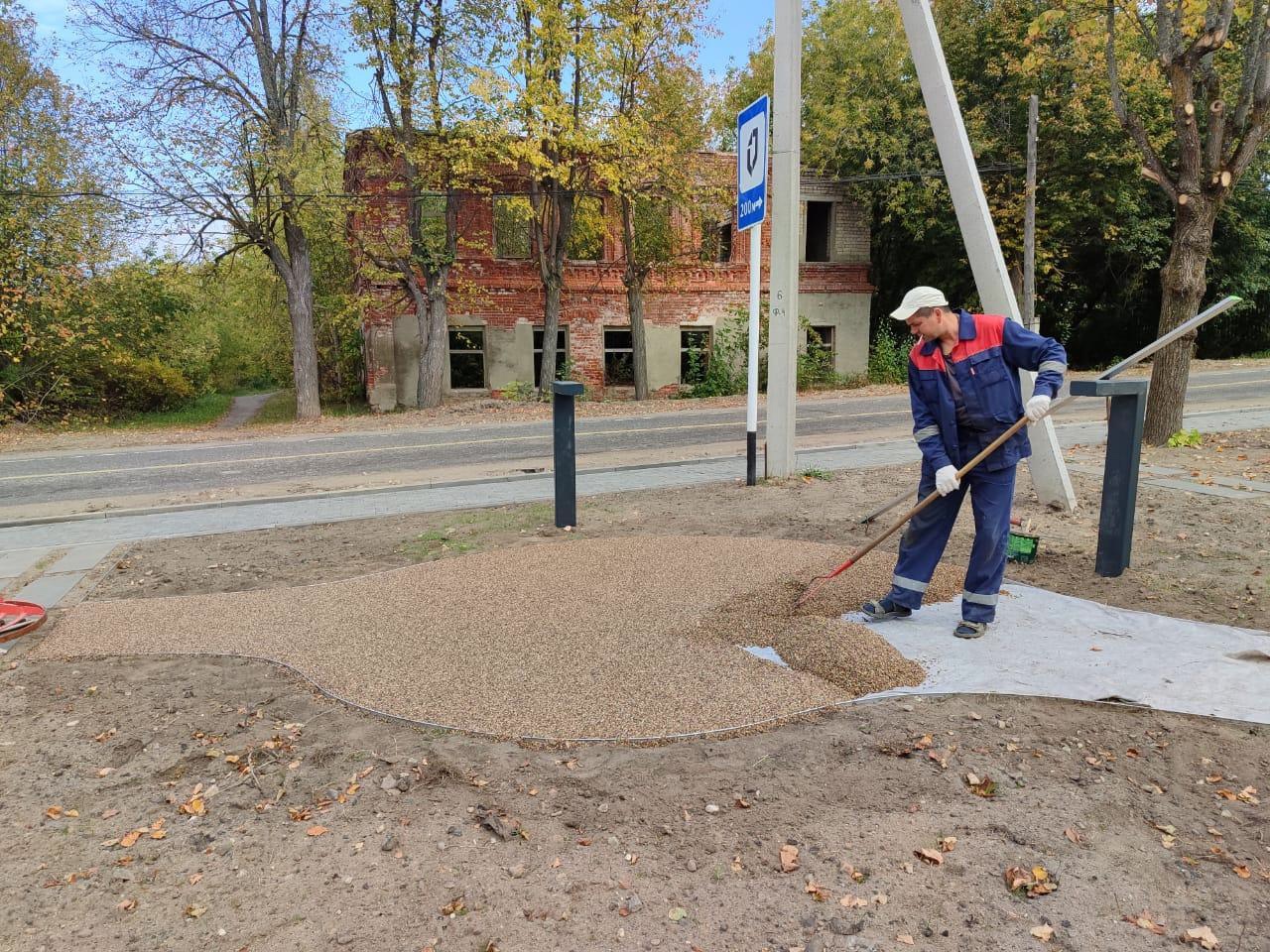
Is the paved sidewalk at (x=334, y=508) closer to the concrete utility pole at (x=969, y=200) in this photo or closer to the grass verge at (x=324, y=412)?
the concrete utility pole at (x=969, y=200)

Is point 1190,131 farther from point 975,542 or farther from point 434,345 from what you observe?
point 434,345

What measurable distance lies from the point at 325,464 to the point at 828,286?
18843 mm

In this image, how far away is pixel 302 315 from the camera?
766 inches

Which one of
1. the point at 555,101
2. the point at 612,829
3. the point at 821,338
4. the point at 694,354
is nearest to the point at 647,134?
the point at 555,101

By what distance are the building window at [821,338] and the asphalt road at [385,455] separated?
8.17 metres

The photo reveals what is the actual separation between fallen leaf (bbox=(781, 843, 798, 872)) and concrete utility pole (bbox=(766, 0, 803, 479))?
5.92 m

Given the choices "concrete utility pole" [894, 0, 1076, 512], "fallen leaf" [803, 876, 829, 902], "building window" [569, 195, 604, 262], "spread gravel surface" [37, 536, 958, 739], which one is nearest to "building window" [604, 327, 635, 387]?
"building window" [569, 195, 604, 262]

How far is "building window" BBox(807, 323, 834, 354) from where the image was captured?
25.0 metres

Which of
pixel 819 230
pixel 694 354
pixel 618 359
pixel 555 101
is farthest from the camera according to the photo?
pixel 819 230

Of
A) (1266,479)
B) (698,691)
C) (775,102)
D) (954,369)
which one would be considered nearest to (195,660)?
(698,691)

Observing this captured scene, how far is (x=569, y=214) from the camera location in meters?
21.3

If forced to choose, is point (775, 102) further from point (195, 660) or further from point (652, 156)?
point (652, 156)

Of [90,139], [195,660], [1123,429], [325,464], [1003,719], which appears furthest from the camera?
[90,139]

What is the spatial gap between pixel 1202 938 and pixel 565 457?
5144 millimetres
